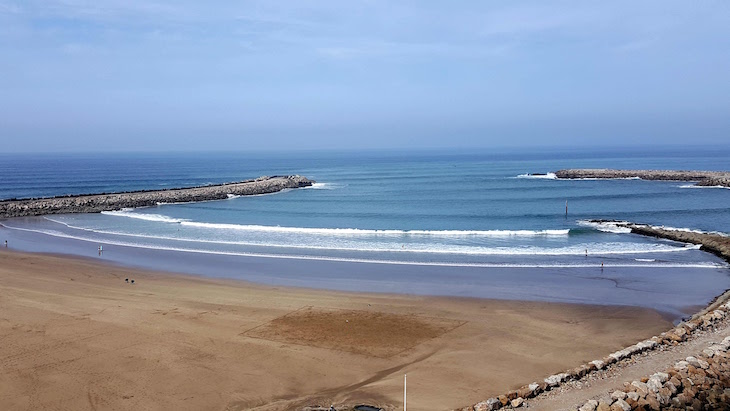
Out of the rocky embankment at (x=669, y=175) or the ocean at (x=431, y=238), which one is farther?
the rocky embankment at (x=669, y=175)

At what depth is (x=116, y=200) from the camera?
1874 inches

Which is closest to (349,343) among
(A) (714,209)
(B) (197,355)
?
(B) (197,355)

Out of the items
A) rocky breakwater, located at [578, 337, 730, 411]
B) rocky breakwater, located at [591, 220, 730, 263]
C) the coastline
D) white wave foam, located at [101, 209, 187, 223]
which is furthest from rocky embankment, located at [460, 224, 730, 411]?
white wave foam, located at [101, 209, 187, 223]

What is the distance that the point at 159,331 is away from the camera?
15.0 meters

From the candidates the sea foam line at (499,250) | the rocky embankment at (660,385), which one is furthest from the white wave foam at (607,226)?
the rocky embankment at (660,385)

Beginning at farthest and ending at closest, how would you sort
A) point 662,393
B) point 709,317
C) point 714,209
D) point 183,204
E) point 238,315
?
point 183,204 → point 714,209 → point 238,315 → point 709,317 → point 662,393

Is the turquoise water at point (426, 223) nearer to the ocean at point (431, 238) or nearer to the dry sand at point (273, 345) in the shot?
the ocean at point (431, 238)

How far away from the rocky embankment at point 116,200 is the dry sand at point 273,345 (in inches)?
1036

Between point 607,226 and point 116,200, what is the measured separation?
4044cm

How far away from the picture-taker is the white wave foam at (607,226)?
3216 centimetres

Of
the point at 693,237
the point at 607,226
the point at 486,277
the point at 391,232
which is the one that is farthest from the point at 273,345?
the point at 607,226

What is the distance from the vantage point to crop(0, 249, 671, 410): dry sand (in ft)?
36.7

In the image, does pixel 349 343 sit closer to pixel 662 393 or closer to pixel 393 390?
pixel 393 390

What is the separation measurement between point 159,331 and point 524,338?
10.2m
